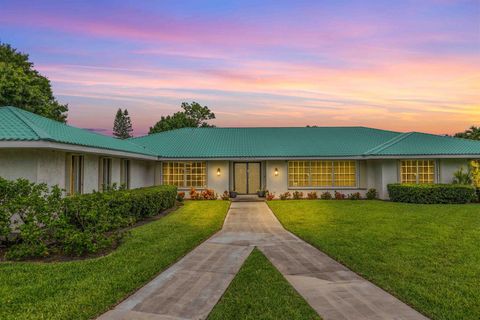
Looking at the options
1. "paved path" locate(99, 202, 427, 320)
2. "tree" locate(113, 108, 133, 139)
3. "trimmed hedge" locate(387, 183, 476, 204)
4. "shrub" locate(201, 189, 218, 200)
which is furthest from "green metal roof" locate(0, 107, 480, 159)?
"tree" locate(113, 108, 133, 139)

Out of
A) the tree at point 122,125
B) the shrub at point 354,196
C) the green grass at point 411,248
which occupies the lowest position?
the green grass at point 411,248

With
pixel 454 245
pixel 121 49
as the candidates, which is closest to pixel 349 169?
pixel 454 245

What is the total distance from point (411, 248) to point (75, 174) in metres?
10.7

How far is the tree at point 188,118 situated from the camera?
45.8 meters

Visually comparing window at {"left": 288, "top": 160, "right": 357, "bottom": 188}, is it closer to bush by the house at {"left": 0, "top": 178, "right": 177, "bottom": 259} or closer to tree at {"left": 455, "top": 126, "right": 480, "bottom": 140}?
bush by the house at {"left": 0, "top": 178, "right": 177, "bottom": 259}

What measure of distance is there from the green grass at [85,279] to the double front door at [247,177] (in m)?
14.0

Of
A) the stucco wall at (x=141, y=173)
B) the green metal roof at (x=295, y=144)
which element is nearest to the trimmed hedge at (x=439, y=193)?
the green metal roof at (x=295, y=144)

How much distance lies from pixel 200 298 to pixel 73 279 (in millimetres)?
2420

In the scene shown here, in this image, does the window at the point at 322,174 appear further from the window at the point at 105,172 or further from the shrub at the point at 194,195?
the window at the point at 105,172

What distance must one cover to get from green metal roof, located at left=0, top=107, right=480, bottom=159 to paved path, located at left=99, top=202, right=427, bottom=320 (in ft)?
36.0

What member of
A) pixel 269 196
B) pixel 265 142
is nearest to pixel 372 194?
pixel 269 196

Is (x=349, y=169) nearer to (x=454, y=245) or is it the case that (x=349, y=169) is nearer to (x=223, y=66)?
(x=223, y=66)

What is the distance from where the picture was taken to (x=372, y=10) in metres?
12.8

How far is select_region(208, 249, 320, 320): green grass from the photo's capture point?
4.21m
